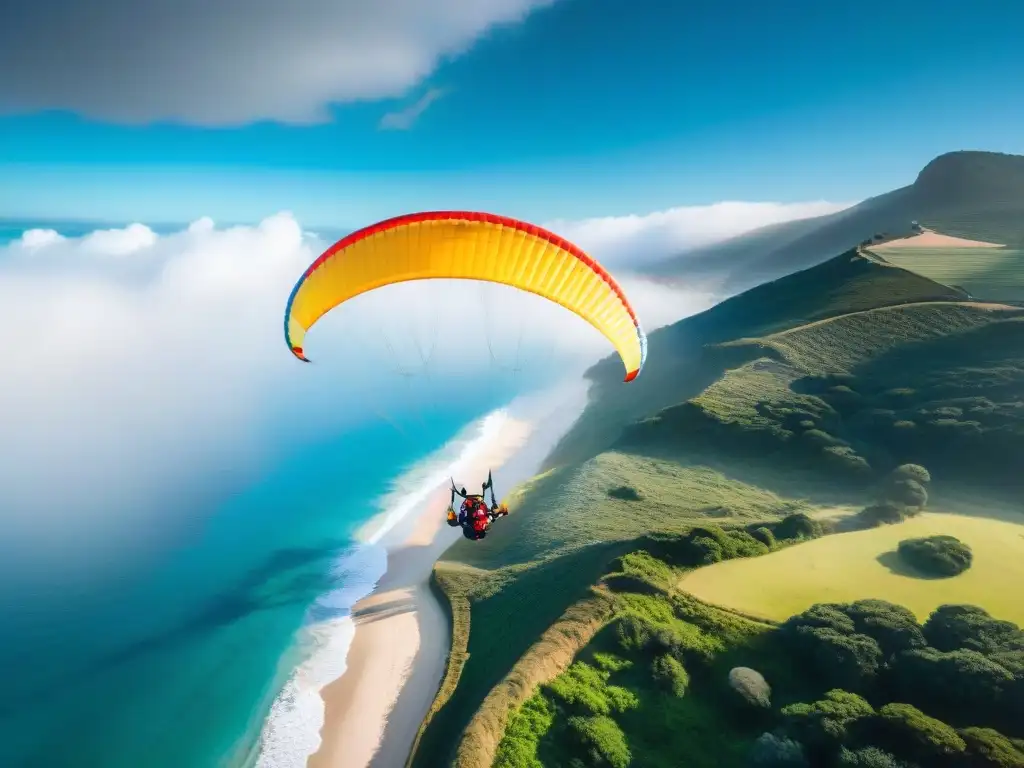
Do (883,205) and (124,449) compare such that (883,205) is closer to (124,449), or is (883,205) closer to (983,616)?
(983,616)

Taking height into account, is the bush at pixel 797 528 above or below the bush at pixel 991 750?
below

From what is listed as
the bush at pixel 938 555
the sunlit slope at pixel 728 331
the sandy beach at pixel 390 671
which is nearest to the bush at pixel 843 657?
the bush at pixel 938 555

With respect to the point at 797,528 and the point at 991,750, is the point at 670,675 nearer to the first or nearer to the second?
the point at 991,750

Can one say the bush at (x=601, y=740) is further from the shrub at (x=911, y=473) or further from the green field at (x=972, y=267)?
the green field at (x=972, y=267)

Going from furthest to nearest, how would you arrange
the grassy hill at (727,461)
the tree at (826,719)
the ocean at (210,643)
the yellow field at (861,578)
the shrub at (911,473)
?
the shrub at (911,473)
the ocean at (210,643)
the yellow field at (861,578)
the grassy hill at (727,461)
the tree at (826,719)

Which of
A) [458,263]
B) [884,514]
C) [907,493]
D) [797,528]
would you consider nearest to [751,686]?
[797,528]

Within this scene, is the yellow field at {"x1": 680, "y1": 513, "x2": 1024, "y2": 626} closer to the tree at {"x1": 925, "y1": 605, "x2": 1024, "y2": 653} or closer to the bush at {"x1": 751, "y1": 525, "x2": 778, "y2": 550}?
the bush at {"x1": 751, "y1": 525, "x2": 778, "y2": 550}

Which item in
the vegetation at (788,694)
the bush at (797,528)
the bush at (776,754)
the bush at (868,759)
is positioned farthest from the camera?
the bush at (797,528)
